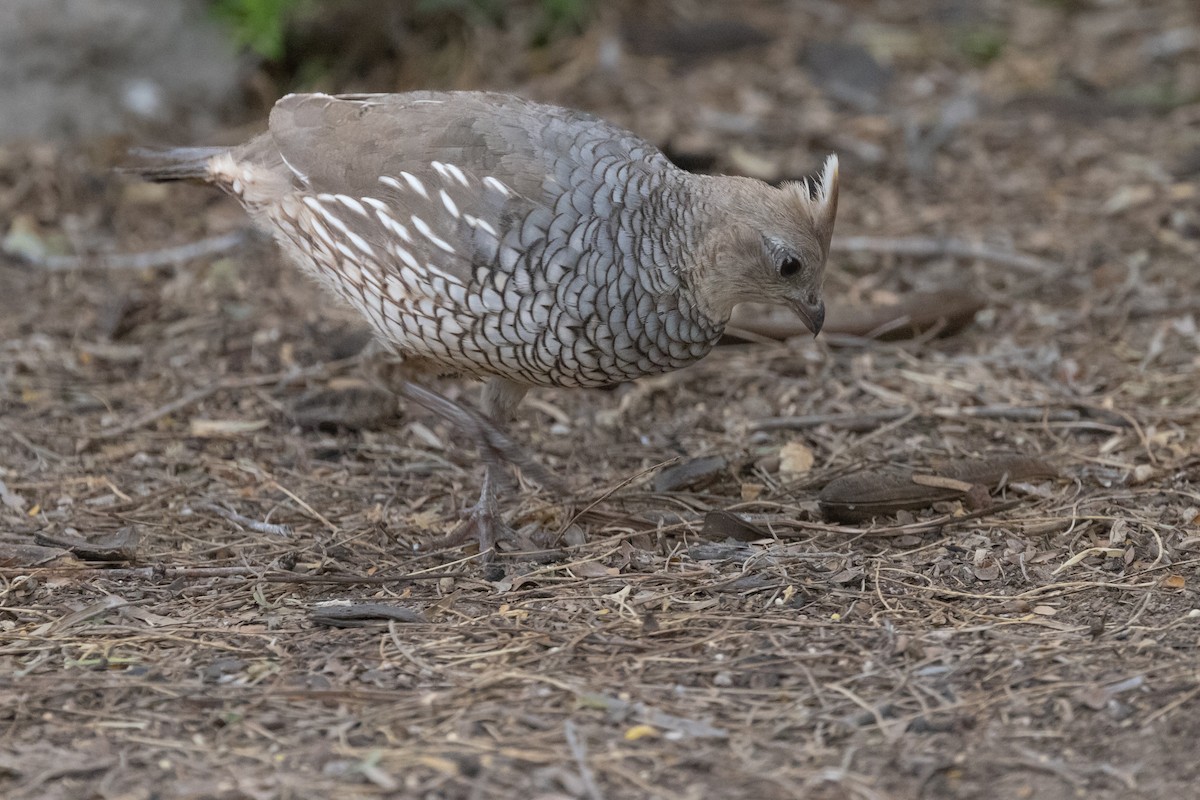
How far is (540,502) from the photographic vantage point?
5.50m

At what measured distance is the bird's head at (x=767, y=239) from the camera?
475cm

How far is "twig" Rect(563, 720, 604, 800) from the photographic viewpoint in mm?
3395

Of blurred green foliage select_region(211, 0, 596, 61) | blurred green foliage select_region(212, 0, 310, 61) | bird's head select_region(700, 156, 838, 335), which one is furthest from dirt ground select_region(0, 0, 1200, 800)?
blurred green foliage select_region(212, 0, 310, 61)

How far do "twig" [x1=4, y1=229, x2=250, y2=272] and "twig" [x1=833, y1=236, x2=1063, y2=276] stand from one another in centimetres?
346

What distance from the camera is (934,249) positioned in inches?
293

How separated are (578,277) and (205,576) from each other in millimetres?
1673

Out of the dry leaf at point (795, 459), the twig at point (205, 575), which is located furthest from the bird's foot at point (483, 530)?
the dry leaf at point (795, 459)

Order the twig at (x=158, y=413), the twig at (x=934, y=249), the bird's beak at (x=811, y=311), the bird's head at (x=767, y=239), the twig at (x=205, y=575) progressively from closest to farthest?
1. the twig at (x=205, y=575)
2. the bird's head at (x=767, y=239)
3. the bird's beak at (x=811, y=311)
4. the twig at (x=158, y=413)
5. the twig at (x=934, y=249)

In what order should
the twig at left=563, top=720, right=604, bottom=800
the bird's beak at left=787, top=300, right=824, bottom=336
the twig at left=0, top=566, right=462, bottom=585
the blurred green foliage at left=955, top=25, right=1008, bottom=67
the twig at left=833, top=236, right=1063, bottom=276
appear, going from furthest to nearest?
the blurred green foliage at left=955, top=25, right=1008, bottom=67 < the twig at left=833, top=236, right=1063, bottom=276 < the bird's beak at left=787, top=300, right=824, bottom=336 < the twig at left=0, top=566, right=462, bottom=585 < the twig at left=563, top=720, right=604, bottom=800

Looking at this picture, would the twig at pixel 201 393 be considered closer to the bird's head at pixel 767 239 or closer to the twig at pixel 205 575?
the twig at pixel 205 575

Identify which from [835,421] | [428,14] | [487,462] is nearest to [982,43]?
[428,14]

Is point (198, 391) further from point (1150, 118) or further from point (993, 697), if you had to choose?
point (1150, 118)

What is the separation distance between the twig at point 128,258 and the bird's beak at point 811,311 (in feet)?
12.7

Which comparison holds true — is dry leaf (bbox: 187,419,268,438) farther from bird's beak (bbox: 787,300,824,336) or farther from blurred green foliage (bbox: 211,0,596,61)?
blurred green foliage (bbox: 211,0,596,61)
